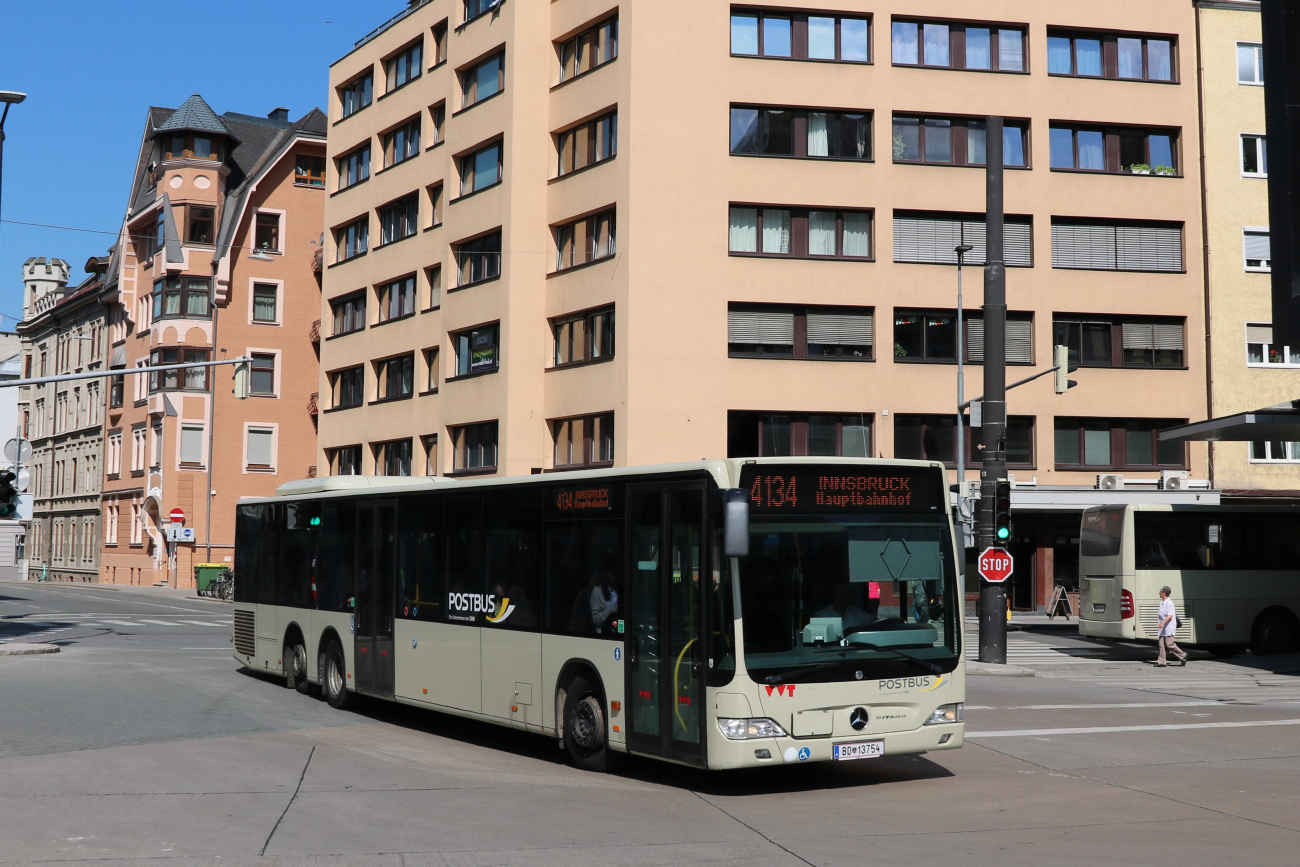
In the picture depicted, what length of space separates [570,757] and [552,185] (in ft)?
104

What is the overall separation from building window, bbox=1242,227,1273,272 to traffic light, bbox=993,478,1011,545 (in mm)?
22697

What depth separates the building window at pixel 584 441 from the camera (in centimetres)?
3925

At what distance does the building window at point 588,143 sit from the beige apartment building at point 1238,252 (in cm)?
1778

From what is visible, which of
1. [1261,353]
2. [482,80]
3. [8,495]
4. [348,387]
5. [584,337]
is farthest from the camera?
[348,387]

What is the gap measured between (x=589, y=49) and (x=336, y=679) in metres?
28.5

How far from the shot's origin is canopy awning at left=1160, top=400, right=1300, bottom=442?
25516mm

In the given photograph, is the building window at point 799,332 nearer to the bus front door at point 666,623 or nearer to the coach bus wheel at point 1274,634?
the coach bus wheel at point 1274,634

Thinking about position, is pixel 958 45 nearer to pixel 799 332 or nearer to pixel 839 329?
pixel 839 329

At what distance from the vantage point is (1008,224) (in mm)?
41000

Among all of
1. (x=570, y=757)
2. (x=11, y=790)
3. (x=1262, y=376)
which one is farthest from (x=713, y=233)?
(x=11, y=790)

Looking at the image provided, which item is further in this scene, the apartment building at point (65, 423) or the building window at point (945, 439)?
the apartment building at point (65, 423)

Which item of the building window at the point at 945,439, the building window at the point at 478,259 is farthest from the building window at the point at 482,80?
the building window at the point at 945,439

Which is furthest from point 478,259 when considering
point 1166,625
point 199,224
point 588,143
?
point 1166,625

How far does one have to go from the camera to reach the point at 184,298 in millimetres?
63094
